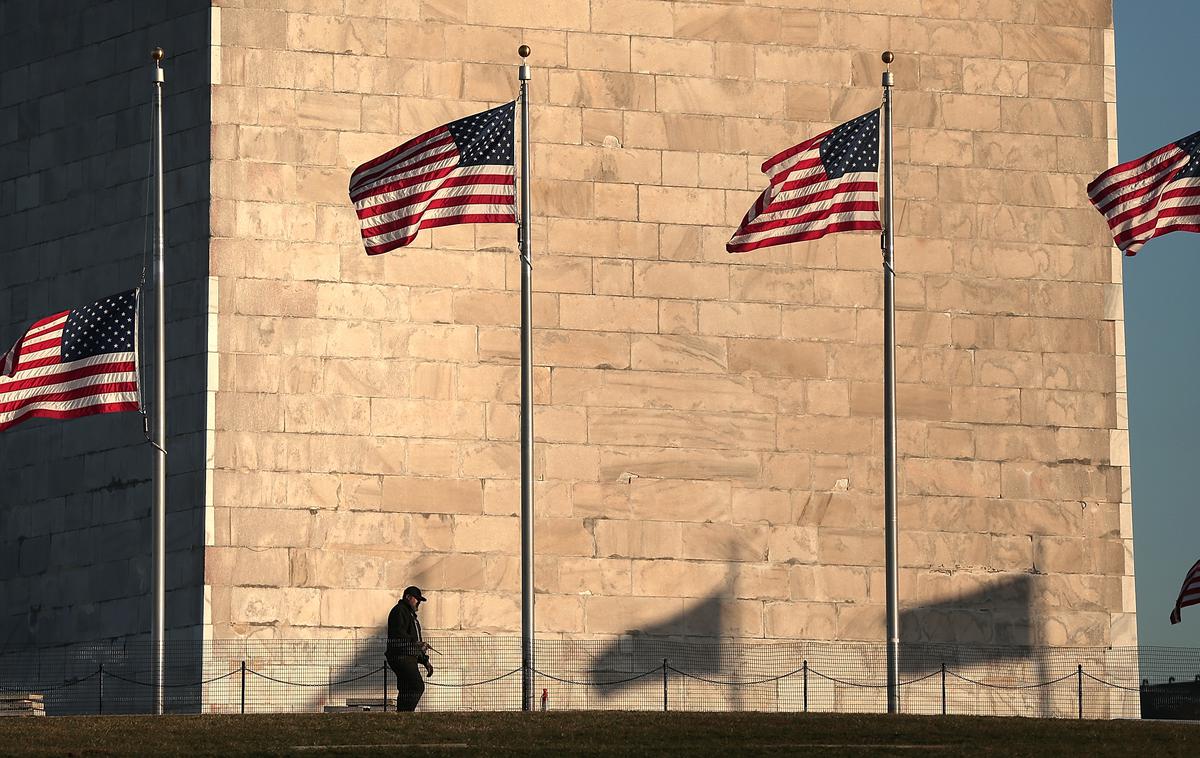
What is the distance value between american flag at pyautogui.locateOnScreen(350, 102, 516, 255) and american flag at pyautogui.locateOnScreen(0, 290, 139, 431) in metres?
3.45

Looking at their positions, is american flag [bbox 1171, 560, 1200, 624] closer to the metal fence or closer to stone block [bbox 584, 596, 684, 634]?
the metal fence

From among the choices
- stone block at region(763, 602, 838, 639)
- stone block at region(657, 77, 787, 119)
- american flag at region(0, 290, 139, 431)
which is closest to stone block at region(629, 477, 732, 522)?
stone block at region(763, 602, 838, 639)

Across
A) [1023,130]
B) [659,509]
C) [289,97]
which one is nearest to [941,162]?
[1023,130]

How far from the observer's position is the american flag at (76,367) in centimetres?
3353

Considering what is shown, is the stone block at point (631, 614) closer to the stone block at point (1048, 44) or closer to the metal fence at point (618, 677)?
the metal fence at point (618, 677)

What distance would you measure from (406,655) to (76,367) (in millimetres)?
5664

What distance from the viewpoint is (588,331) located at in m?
39.7

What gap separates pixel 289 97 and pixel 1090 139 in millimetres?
13201

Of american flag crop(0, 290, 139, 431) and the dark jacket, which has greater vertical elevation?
american flag crop(0, 290, 139, 431)

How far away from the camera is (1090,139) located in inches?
1677

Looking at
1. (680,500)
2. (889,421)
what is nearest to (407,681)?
(680,500)

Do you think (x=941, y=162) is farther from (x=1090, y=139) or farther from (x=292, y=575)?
(x=292, y=575)

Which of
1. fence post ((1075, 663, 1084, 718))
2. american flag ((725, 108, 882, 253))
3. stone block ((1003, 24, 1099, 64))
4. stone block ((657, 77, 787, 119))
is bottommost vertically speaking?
fence post ((1075, 663, 1084, 718))

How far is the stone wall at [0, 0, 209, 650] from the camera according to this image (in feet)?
126
